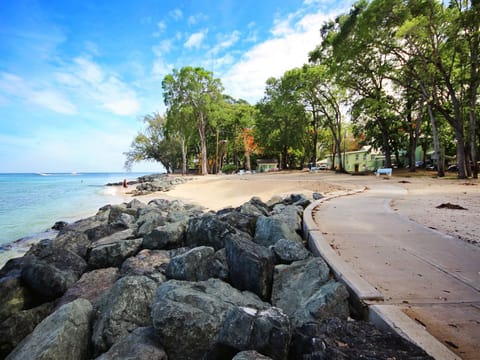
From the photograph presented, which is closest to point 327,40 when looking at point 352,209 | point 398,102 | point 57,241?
point 398,102

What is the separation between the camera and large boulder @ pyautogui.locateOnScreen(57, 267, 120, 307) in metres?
2.99

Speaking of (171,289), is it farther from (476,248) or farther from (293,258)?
(476,248)

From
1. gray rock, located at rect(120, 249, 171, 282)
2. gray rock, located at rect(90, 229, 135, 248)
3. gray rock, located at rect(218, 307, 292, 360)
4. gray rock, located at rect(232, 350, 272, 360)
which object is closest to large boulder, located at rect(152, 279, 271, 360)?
gray rock, located at rect(218, 307, 292, 360)

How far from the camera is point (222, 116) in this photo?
29703 mm

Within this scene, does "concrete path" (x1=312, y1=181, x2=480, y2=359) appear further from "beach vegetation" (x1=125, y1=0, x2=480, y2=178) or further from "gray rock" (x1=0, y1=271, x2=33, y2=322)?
"beach vegetation" (x1=125, y1=0, x2=480, y2=178)

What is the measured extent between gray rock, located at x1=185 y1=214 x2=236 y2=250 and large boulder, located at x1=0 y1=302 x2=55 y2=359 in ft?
6.71

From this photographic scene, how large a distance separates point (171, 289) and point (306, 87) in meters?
24.5

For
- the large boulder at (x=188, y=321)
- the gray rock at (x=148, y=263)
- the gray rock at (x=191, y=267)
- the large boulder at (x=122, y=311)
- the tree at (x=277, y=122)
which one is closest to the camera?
the large boulder at (x=188, y=321)

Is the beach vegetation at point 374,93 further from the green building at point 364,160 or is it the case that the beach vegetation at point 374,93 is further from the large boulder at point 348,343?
the large boulder at point 348,343

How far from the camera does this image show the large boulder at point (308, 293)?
191 cm

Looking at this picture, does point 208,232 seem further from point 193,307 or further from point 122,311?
point 193,307

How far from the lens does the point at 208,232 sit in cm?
381

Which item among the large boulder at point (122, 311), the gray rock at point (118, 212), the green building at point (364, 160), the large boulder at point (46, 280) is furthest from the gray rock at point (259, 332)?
the green building at point (364, 160)

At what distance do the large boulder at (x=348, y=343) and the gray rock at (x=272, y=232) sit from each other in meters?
2.06
